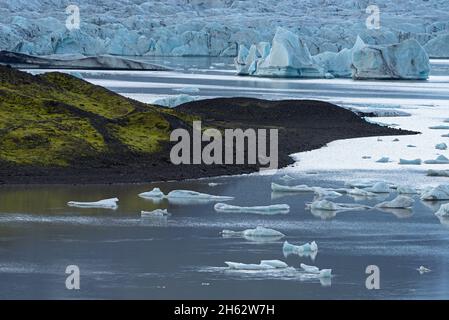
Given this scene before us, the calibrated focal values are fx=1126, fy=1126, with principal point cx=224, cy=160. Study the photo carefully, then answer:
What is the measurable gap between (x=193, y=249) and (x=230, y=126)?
1310cm

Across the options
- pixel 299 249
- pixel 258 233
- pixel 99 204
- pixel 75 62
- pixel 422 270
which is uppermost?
pixel 75 62

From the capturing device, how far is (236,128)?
25828 millimetres

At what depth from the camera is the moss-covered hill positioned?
19922 mm

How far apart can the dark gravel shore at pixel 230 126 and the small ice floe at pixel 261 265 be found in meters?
6.96

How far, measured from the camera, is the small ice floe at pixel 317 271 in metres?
11.5

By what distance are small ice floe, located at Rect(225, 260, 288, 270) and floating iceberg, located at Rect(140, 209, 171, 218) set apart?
3485 mm

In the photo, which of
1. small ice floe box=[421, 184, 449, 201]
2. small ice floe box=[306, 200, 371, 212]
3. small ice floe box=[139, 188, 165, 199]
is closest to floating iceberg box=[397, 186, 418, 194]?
small ice floe box=[421, 184, 449, 201]

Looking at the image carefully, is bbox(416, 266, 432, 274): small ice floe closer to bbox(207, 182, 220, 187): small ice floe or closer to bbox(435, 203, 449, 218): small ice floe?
bbox(435, 203, 449, 218): small ice floe

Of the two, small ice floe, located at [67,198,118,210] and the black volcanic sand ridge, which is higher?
the black volcanic sand ridge

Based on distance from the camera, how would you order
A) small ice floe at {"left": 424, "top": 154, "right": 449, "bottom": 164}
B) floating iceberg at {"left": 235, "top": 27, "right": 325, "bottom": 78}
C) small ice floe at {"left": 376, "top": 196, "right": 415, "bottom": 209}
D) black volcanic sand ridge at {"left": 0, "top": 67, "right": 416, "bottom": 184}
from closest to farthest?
small ice floe at {"left": 376, "top": 196, "right": 415, "bottom": 209} → black volcanic sand ridge at {"left": 0, "top": 67, "right": 416, "bottom": 184} → small ice floe at {"left": 424, "top": 154, "right": 449, "bottom": 164} → floating iceberg at {"left": 235, "top": 27, "right": 325, "bottom": 78}

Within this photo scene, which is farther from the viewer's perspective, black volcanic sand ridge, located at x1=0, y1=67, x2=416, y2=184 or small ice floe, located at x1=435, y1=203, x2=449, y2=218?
black volcanic sand ridge, located at x1=0, y1=67, x2=416, y2=184

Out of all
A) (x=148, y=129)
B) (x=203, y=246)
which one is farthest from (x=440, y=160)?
(x=203, y=246)

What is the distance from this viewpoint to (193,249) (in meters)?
13.0

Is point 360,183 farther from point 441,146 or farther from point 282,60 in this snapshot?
point 282,60
